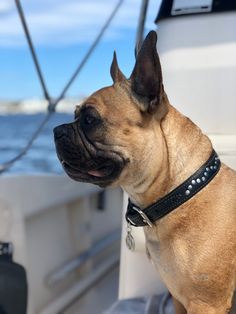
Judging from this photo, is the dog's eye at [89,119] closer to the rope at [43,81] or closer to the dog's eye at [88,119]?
the dog's eye at [88,119]

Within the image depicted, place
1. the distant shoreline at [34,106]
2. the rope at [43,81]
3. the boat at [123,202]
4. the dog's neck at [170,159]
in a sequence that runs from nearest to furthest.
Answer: the dog's neck at [170,159]
the boat at [123,202]
the rope at [43,81]
the distant shoreline at [34,106]

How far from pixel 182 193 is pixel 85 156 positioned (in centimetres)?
26

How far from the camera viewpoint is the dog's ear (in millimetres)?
1354

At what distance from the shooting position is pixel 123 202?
2182 mm

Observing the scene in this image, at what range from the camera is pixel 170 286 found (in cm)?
158

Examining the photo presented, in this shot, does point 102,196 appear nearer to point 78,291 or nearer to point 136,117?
point 78,291

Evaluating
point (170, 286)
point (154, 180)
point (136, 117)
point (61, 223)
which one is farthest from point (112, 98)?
point (61, 223)

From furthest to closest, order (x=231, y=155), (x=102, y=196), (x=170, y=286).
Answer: (x=102, y=196)
(x=231, y=155)
(x=170, y=286)

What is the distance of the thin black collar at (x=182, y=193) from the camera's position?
4.84 ft

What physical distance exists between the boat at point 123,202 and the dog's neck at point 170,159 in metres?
0.46

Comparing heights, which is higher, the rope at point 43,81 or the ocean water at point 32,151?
the rope at point 43,81

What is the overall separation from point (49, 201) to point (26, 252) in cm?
25

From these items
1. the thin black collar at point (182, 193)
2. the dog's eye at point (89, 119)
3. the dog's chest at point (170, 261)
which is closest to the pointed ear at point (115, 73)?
the dog's eye at point (89, 119)

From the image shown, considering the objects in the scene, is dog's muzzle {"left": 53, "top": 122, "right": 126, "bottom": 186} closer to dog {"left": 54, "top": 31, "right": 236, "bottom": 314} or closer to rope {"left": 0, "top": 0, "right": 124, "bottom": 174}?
dog {"left": 54, "top": 31, "right": 236, "bottom": 314}
